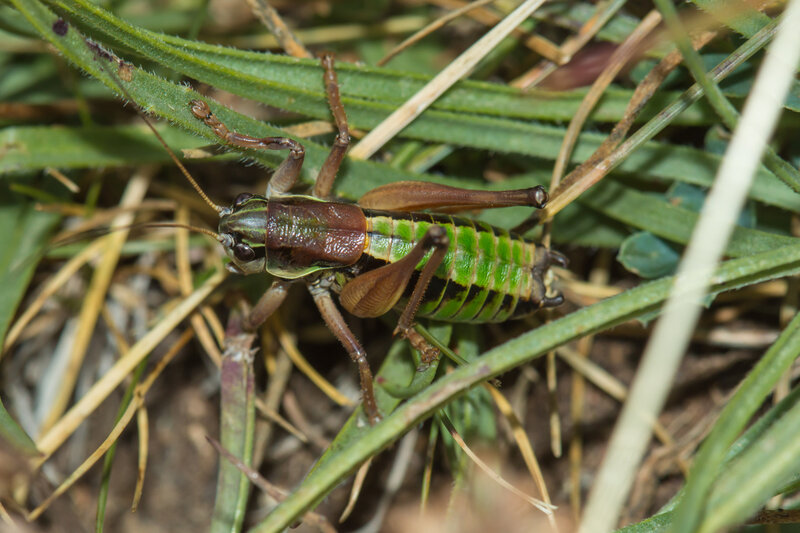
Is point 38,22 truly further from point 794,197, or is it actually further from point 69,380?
point 794,197

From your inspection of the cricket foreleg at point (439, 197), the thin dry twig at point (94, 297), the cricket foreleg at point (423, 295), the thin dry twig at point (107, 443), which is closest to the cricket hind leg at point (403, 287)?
the cricket foreleg at point (423, 295)

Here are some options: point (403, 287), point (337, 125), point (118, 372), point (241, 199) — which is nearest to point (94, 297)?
point (118, 372)

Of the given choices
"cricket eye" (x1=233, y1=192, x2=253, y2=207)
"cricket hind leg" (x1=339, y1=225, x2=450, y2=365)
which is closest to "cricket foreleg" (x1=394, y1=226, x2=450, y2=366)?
"cricket hind leg" (x1=339, y1=225, x2=450, y2=365)

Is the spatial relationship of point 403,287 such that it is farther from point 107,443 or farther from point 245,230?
point 107,443

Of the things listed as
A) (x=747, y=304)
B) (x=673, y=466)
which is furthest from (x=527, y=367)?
(x=747, y=304)

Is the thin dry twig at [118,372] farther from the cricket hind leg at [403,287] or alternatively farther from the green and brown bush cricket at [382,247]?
the cricket hind leg at [403,287]

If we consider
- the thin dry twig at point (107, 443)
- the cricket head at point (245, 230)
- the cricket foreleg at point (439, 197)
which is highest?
the cricket foreleg at point (439, 197)

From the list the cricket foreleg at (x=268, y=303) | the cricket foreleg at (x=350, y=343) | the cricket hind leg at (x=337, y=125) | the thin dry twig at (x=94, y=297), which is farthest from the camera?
the thin dry twig at (x=94, y=297)
